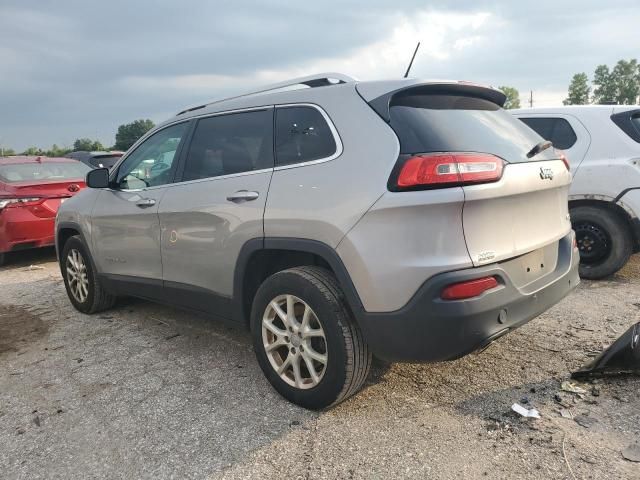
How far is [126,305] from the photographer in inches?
204

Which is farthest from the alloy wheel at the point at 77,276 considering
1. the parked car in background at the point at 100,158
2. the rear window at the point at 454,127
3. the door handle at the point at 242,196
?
the parked car in background at the point at 100,158

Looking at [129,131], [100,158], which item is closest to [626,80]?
[129,131]

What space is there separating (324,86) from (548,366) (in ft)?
Answer: 7.46

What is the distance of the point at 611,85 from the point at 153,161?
8388 cm

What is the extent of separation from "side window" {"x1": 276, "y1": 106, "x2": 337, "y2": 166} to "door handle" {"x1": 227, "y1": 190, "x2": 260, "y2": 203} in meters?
0.24

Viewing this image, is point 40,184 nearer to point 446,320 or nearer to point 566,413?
point 446,320

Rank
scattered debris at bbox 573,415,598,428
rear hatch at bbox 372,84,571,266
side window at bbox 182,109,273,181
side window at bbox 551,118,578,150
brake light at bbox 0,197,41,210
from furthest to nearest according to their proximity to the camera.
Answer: brake light at bbox 0,197,41,210
side window at bbox 551,118,578,150
side window at bbox 182,109,273,181
scattered debris at bbox 573,415,598,428
rear hatch at bbox 372,84,571,266

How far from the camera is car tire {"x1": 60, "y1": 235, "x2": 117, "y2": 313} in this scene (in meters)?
4.78

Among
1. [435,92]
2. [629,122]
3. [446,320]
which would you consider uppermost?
[435,92]

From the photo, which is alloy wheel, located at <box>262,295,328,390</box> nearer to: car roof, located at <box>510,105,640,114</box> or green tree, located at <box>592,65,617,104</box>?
car roof, located at <box>510,105,640,114</box>

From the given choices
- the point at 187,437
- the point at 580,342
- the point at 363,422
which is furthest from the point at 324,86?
the point at 580,342

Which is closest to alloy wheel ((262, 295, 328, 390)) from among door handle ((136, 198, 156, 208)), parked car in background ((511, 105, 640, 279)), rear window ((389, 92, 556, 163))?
rear window ((389, 92, 556, 163))

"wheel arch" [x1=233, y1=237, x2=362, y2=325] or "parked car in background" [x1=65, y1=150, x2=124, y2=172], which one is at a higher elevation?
"parked car in background" [x1=65, y1=150, x2=124, y2=172]

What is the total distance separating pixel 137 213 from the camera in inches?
157
